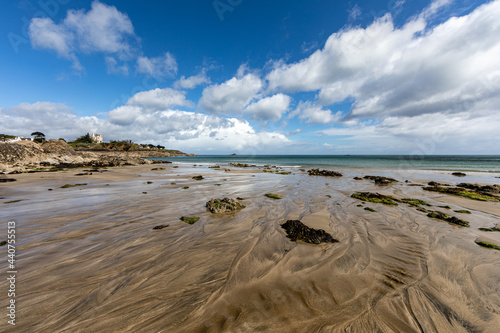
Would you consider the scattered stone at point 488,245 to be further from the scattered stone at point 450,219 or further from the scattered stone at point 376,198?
the scattered stone at point 376,198

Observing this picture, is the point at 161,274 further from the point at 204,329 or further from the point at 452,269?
the point at 452,269

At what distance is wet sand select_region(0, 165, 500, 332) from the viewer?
306 centimetres

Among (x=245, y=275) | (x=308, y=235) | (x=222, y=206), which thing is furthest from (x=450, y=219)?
(x=222, y=206)

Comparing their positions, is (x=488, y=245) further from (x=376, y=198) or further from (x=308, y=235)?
(x=308, y=235)

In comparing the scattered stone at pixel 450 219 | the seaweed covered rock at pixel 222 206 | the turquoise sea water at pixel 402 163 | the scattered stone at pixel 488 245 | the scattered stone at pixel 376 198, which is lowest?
the scattered stone at pixel 488 245

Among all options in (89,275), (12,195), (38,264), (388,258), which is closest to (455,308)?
(388,258)

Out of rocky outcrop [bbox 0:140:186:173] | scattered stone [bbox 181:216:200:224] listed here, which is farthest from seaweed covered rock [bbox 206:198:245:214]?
rocky outcrop [bbox 0:140:186:173]

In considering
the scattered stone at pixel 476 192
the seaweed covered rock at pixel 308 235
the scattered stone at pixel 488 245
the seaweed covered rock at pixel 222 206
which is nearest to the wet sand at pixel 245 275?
the scattered stone at pixel 488 245

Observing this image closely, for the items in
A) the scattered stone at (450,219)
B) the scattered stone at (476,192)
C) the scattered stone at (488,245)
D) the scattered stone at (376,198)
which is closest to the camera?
the scattered stone at (488,245)

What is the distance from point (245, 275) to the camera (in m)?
4.30

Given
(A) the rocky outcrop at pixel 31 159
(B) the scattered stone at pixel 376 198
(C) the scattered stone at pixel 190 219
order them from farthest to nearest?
1. (A) the rocky outcrop at pixel 31 159
2. (B) the scattered stone at pixel 376 198
3. (C) the scattered stone at pixel 190 219

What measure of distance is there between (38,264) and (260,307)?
5949 millimetres

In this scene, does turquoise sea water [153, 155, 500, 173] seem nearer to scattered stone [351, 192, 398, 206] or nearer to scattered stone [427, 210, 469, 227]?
scattered stone [351, 192, 398, 206]

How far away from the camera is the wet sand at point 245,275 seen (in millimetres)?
3062
